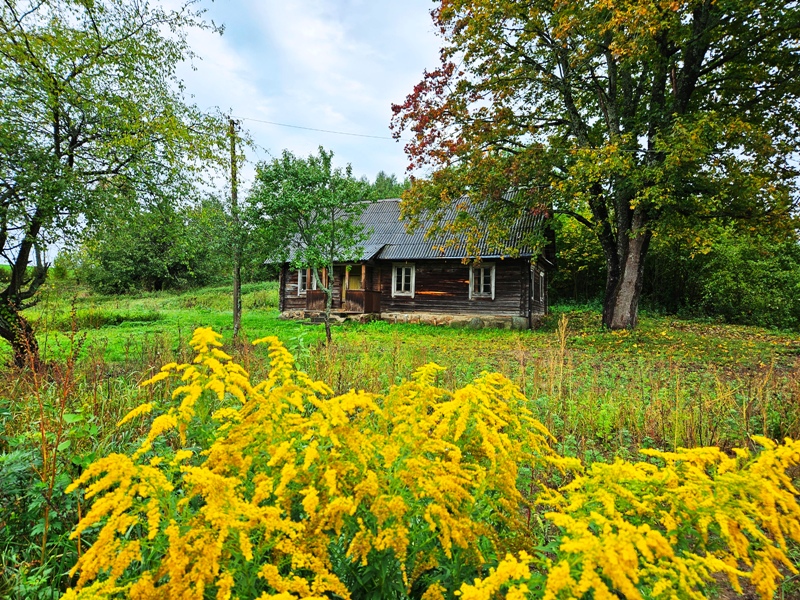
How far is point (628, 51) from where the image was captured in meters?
9.26

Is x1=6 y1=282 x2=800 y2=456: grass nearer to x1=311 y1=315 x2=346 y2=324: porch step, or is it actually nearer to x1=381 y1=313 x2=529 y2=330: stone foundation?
x1=381 y1=313 x2=529 y2=330: stone foundation

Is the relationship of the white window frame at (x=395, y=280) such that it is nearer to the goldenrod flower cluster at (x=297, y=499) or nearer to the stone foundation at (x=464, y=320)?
the stone foundation at (x=464, y=320)

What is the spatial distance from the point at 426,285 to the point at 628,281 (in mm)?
7834

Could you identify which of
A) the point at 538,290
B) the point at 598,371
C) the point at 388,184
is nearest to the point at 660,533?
the point at 598,371

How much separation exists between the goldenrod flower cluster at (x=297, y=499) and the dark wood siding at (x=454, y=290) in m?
15.3

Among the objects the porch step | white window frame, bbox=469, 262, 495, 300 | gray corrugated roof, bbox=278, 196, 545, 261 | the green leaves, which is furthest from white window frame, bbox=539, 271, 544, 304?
the green leaves

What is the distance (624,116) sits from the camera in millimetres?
12773

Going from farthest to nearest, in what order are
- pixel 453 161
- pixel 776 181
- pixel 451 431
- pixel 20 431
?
pixel 453 161
pixel 776 181
pixel 20 431
pixel 451 431

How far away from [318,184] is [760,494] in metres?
12.5

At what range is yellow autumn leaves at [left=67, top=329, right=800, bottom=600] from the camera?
104 centimetres

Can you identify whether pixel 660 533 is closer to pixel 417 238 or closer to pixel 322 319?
pixel 322 319

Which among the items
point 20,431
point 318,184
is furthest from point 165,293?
point 20,431

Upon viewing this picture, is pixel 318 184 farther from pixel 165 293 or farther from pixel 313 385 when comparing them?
pixel 165 293

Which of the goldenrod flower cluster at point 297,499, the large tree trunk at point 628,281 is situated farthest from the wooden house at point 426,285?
the goldenrod flower cluster at point 297,499
